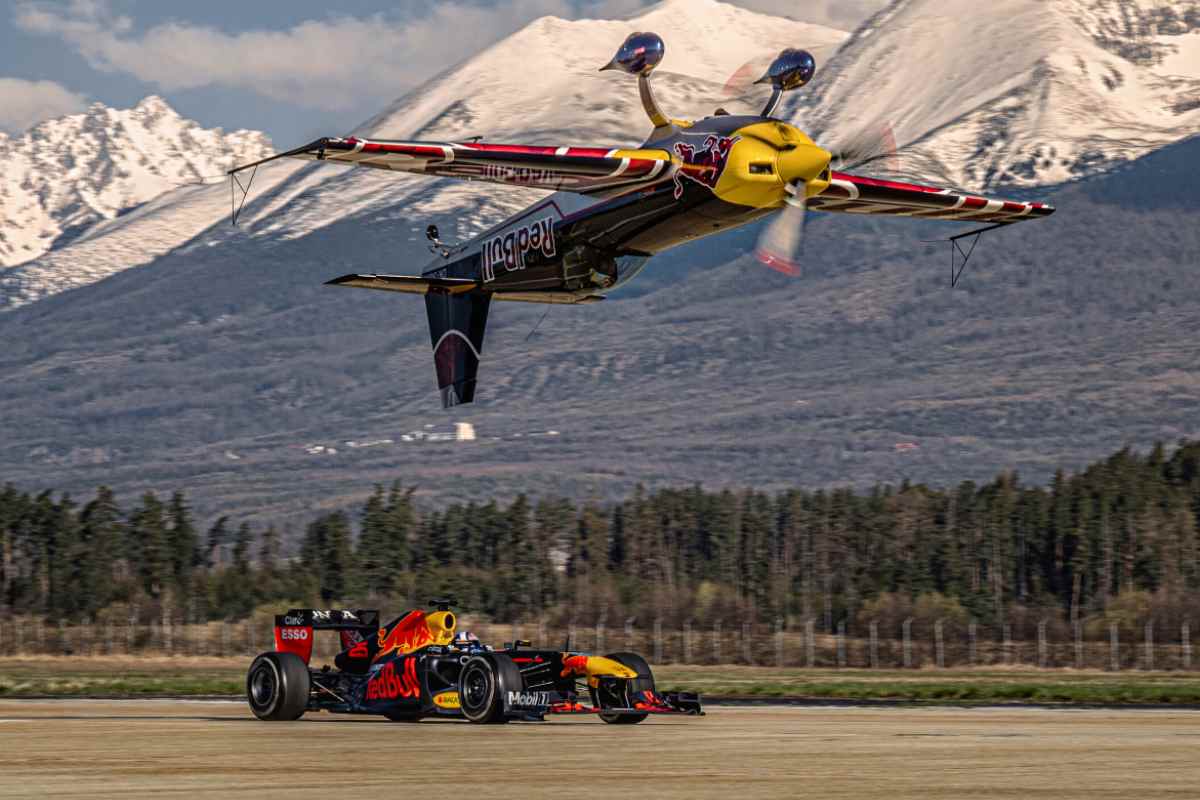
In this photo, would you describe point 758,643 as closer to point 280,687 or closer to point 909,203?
point 909,203

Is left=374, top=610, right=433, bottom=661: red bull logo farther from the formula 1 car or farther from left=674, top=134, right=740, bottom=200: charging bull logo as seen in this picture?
left=674, top=134, right=740, bottom=200: charging bull logo

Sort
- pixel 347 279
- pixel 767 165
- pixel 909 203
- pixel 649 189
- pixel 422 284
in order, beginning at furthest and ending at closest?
pixel 422 284
pixel 909 203
pixel 347 279
pixel 649 189
pixel 767 165

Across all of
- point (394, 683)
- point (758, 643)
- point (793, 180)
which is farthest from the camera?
point (758, 643)

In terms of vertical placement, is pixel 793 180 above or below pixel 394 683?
above

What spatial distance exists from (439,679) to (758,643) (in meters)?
93.9

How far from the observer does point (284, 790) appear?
77.6 ft

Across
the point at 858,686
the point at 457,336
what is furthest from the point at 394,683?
the point at 858,686

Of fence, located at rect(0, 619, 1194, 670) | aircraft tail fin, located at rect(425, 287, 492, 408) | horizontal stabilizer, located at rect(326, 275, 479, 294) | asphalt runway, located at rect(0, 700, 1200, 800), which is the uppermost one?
horizontal stabilizer, located at rect(326, 275, 479, 294)

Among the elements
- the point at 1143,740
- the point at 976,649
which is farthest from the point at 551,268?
the point at 976,649

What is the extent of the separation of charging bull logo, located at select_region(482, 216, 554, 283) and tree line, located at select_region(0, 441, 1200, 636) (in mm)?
96211

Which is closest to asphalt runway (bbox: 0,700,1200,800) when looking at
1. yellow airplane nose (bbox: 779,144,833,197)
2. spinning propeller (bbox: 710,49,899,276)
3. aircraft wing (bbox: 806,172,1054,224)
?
spinning propeller (bbox: 710,49,899,276)

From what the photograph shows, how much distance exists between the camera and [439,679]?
1474 inches

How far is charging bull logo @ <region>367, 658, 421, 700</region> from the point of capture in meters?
37.8

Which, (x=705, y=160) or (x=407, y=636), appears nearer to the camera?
(x=407, y=636)
